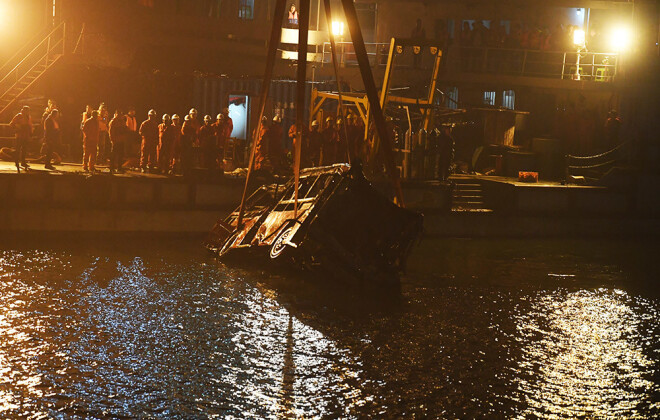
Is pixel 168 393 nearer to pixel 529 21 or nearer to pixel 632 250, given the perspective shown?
pixel 632 250

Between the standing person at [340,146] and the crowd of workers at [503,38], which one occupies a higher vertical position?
the crowd of workers at [503,38]

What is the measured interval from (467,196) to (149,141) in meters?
8.94

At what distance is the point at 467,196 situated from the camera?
2573cm

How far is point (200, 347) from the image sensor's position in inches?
497

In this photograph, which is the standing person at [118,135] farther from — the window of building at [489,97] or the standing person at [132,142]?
the window of building at [489,97]

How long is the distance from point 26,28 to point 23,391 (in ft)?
69.8

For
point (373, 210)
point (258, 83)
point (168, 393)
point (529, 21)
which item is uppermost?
point (529, 21)

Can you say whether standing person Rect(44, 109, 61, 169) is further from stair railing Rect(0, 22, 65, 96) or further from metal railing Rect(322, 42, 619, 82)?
metal railing Rect(322, 42, 619, 82)

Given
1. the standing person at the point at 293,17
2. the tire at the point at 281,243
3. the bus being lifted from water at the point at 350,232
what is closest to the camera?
the bus being lifted from water at the point at 350,232

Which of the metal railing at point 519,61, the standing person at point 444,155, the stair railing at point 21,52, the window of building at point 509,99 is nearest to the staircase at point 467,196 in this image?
the standing person at point 444,155

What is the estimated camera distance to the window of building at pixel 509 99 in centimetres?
3619

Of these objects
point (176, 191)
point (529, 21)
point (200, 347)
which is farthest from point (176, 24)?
point (200, 347)

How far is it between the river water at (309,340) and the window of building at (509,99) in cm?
1672

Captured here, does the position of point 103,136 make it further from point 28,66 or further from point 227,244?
point 227,244
